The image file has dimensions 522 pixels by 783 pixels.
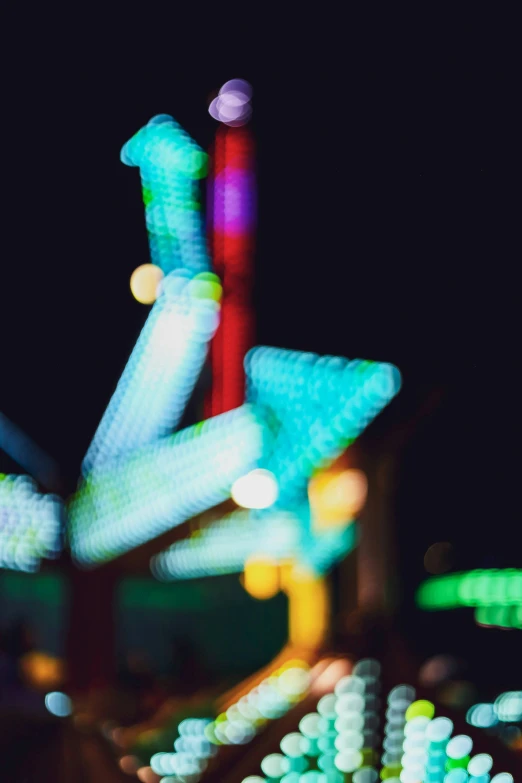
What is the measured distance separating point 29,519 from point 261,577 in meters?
3.67

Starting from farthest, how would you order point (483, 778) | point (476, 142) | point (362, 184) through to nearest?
point (362, 184)
point (476, 142)
point (483, 778)

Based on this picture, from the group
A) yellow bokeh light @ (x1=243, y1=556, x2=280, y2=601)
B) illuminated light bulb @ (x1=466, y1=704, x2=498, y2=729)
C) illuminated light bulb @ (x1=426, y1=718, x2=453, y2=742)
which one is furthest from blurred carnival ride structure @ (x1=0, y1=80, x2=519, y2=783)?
yellow bokeh light @ (x1=243, y1=556, x2=280, y2=601)

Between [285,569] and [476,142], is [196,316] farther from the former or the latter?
[285,569]

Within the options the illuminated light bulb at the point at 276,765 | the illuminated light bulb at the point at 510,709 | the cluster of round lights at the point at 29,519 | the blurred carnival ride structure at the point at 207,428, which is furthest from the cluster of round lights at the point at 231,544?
the illuminated light bulb at the point at 276,765

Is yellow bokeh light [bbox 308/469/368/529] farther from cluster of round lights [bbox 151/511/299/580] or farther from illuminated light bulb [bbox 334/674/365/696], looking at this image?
illuminated light bulb [bbox 334/674/365/696]

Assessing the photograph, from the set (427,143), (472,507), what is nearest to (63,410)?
(472,507)

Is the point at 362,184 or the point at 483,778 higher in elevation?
the point at 362,184

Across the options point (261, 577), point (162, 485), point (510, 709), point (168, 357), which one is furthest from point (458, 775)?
point (261, 577)

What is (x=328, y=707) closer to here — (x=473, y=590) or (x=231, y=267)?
(x=231, y=267)

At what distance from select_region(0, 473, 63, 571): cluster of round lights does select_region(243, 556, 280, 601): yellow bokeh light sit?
279 cm

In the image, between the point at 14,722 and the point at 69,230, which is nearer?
the point at 14,722

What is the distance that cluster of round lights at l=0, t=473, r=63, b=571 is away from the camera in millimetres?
5922

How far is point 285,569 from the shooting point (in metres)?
8.45

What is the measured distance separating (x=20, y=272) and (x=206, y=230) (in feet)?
4.00
